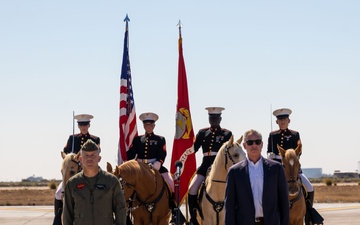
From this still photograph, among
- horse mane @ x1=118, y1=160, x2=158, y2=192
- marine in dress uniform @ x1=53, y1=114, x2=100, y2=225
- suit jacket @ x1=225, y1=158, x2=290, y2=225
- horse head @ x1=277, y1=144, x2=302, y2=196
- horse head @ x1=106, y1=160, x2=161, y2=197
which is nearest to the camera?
suit jacket @ x1=225, y1=158, x2=290, y2=225

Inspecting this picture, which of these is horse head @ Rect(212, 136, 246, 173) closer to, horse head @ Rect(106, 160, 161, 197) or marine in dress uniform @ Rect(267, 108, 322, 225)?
horse head @ Rect(106, 160, 161, 197)

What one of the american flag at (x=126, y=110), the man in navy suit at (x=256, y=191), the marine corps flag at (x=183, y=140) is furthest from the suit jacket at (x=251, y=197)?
the american flag at (x=126, y=110)

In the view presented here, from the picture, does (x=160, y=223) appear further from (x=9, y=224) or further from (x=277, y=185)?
(x=9, y=224)

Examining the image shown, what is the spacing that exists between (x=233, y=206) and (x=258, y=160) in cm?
57

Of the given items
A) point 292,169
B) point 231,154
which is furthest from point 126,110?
point 231,154

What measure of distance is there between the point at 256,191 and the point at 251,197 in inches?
3.4

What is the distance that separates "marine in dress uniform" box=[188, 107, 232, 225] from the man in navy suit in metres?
5.47

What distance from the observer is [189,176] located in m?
15.0

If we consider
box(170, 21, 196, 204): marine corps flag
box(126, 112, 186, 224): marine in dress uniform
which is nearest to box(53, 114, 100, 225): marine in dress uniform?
box(126, 112, 186, 224): marine in dress uniform

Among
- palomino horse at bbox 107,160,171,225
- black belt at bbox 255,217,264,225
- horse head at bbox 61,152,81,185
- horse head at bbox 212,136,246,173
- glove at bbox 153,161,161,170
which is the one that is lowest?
palomino horse at bbox 107,160,171,225

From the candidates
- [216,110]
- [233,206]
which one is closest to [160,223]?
[216,110]

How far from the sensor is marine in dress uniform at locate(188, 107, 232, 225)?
12820 millimetres

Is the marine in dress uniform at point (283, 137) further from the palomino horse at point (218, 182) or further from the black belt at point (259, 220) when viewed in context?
the black belt at point (259, 220)

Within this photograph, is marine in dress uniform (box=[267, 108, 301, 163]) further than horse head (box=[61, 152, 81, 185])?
Yes
